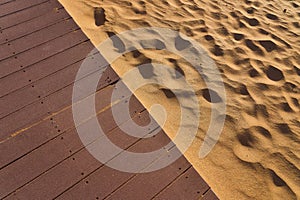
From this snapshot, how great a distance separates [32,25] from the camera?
4129mm

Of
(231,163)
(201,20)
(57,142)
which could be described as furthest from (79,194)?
(201,20)

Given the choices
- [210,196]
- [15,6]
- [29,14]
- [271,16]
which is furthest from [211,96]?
[15,6]

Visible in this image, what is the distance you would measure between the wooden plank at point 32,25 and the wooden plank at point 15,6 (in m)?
0.31

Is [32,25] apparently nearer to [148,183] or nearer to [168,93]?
[168,93]

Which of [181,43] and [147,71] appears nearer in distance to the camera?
[147,71]

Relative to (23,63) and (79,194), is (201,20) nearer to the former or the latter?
(23,63)

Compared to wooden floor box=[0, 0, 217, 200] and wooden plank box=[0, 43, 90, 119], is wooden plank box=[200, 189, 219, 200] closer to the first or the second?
wooden floor box=[0, 0, 217, 200]

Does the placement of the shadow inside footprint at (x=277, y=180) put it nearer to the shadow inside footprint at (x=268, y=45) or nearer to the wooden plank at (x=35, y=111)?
the wooden plank at (x=35, y=111)

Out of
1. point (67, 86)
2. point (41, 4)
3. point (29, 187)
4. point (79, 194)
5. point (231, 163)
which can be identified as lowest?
point (231, 163)

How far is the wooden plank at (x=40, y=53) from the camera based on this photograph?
11.8 ft

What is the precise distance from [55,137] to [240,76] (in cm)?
253

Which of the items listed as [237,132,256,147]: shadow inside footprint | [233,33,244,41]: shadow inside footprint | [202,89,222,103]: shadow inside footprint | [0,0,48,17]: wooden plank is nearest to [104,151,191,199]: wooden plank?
[237,132,256,147]: shadow inside footprint

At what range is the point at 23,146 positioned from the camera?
2959 millimetres

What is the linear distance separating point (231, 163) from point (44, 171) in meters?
1.84
